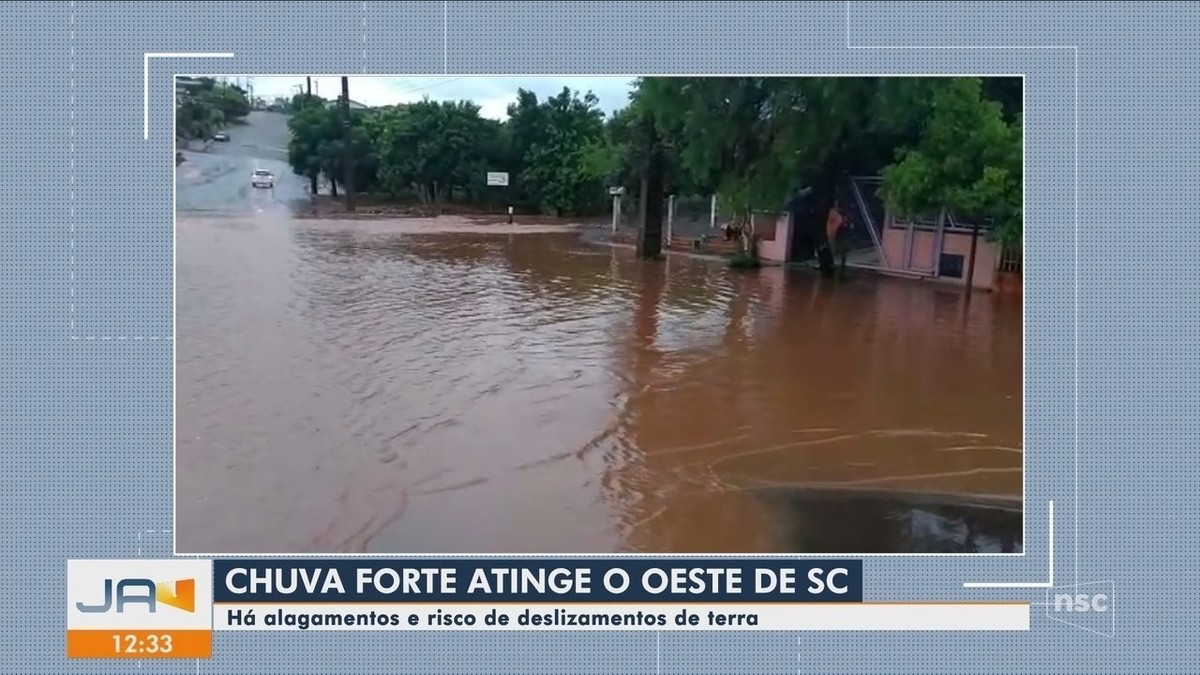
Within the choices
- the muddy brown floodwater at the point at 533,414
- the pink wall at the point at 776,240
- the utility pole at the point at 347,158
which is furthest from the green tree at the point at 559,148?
the pink wall at the point at 776,240

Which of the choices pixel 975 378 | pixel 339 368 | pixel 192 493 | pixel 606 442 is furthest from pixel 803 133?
pixel 192 493

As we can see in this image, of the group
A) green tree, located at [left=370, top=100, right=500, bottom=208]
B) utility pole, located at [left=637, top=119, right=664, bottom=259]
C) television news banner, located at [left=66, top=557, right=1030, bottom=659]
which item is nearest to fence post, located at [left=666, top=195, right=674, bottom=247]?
utility pole, located at [left=637, top=119, right=664, bottom=259]

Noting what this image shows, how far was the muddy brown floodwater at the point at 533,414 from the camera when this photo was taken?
4105 millimetres

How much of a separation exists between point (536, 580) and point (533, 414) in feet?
5.86

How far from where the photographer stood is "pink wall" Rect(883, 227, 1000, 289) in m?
7.12

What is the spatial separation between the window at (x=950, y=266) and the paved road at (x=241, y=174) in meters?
4.59

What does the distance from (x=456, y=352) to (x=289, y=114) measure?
81.3 inches

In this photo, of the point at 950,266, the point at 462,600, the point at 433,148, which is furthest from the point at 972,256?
the point at 462,600

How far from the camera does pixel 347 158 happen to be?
5.23m

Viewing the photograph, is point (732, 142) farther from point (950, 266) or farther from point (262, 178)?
point (262, 178)

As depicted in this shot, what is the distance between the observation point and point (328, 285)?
6109 millimetres

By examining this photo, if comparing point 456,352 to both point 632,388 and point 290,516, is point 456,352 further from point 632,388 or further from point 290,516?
point 290,516

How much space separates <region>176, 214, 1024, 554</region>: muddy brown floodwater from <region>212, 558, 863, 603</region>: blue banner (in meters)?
0.24

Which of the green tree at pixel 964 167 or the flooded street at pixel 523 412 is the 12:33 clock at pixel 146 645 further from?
the green tree at pixel 964 167
